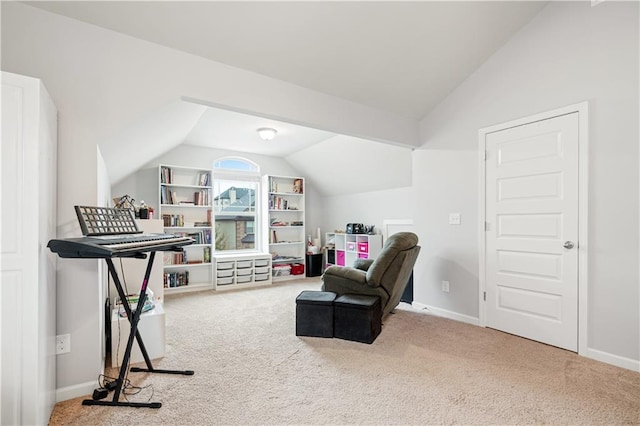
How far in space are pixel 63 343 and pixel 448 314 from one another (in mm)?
3497

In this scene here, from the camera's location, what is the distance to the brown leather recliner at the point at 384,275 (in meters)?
3.09

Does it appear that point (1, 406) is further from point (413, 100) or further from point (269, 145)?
point (269, 145)

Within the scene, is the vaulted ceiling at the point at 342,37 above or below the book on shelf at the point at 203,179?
above

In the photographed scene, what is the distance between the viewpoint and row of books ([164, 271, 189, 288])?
4941 mm

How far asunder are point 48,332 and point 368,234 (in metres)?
4.44

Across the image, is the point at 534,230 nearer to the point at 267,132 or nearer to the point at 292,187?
the point at 267,132

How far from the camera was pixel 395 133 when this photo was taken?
146 inches

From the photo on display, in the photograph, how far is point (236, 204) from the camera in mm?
6039

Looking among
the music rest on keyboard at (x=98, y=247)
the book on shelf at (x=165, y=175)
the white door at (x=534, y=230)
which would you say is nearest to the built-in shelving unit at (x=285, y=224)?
the book on shelf at (x=165, y=175)

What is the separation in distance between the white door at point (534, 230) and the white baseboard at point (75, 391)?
3.43m

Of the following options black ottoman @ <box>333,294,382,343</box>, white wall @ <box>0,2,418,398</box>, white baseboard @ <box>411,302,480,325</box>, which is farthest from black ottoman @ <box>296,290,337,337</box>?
white wall @ <box>0,2,418,398</box>

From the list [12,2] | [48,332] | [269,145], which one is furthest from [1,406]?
[269,145]

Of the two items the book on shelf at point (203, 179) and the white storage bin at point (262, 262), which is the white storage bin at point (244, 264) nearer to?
the white storage bin at point (262, 262)

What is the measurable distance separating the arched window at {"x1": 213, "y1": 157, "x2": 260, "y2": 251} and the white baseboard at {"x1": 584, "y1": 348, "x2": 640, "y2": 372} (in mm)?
5020
